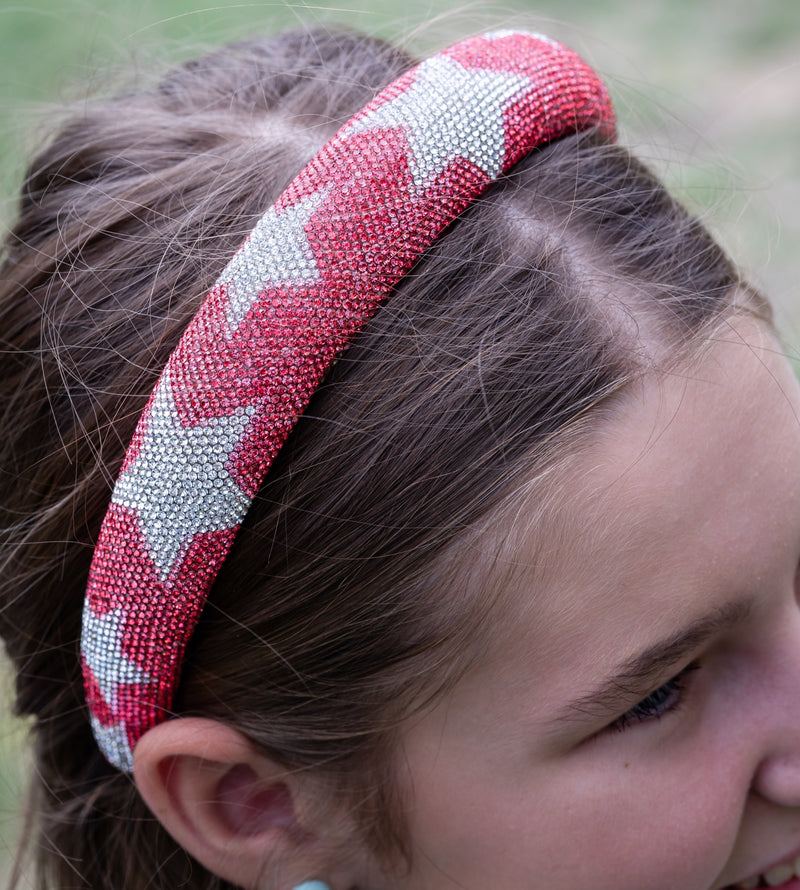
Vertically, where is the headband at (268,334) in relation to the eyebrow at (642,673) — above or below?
above

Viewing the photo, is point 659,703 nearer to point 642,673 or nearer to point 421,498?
point 642,673

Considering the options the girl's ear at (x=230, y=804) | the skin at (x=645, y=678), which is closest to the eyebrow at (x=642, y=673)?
the skin at (x=645, y=678)

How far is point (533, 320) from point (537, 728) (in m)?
0.54

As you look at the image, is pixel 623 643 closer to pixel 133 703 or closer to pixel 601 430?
pixel 601 430

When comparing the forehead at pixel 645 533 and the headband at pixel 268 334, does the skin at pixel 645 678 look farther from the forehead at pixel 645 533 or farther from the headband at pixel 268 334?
the headband at pixel 268 334

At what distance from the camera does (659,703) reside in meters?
1.49

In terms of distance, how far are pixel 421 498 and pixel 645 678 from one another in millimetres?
386

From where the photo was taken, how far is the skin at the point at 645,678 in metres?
1.38

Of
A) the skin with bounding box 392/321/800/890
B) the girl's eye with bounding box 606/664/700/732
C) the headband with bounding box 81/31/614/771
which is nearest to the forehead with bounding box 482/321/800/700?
the skin with bounding box 392/321/800/890

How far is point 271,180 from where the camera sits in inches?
60.3

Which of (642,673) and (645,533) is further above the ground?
(645,533)

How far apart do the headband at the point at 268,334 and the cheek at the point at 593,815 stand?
444 millimetres

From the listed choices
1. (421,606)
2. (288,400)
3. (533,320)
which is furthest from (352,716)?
(533,320)

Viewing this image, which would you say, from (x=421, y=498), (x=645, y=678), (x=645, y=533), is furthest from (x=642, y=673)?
(x=421, y=498)
